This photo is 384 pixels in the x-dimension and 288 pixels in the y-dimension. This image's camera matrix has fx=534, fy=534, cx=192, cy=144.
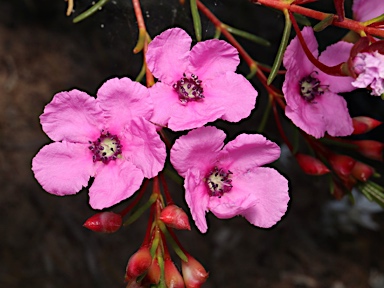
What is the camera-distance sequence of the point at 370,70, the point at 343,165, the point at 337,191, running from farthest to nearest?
the point at 337,191 < the point at 343,165 < the point at 370,70

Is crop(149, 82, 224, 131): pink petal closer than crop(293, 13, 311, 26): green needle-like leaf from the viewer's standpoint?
Yes

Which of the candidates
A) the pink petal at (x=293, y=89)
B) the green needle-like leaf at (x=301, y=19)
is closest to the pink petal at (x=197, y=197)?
the pink petal at (x=293, y=89)

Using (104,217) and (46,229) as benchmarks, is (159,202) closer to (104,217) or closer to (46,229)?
(104,217)

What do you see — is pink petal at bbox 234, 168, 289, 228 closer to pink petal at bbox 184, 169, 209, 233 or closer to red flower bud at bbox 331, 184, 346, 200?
pink petal at bbox 184, 169, 209, 233

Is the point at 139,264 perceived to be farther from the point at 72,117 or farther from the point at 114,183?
the point at 72,117

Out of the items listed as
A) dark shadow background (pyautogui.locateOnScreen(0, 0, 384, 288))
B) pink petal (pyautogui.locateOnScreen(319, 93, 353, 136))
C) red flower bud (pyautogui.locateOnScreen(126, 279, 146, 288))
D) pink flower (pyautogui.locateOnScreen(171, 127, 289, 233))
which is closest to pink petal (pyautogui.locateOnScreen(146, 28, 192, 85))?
pink flower (pyautogui.locateOnScreen(171, 127, 289, 233))

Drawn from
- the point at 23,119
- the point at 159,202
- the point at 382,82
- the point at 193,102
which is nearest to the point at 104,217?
the point at 159,202

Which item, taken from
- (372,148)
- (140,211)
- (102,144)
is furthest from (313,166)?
(102,144)

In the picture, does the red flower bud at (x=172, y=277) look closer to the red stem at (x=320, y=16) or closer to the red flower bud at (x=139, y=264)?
the red flower bud at (x=139, y=264)
